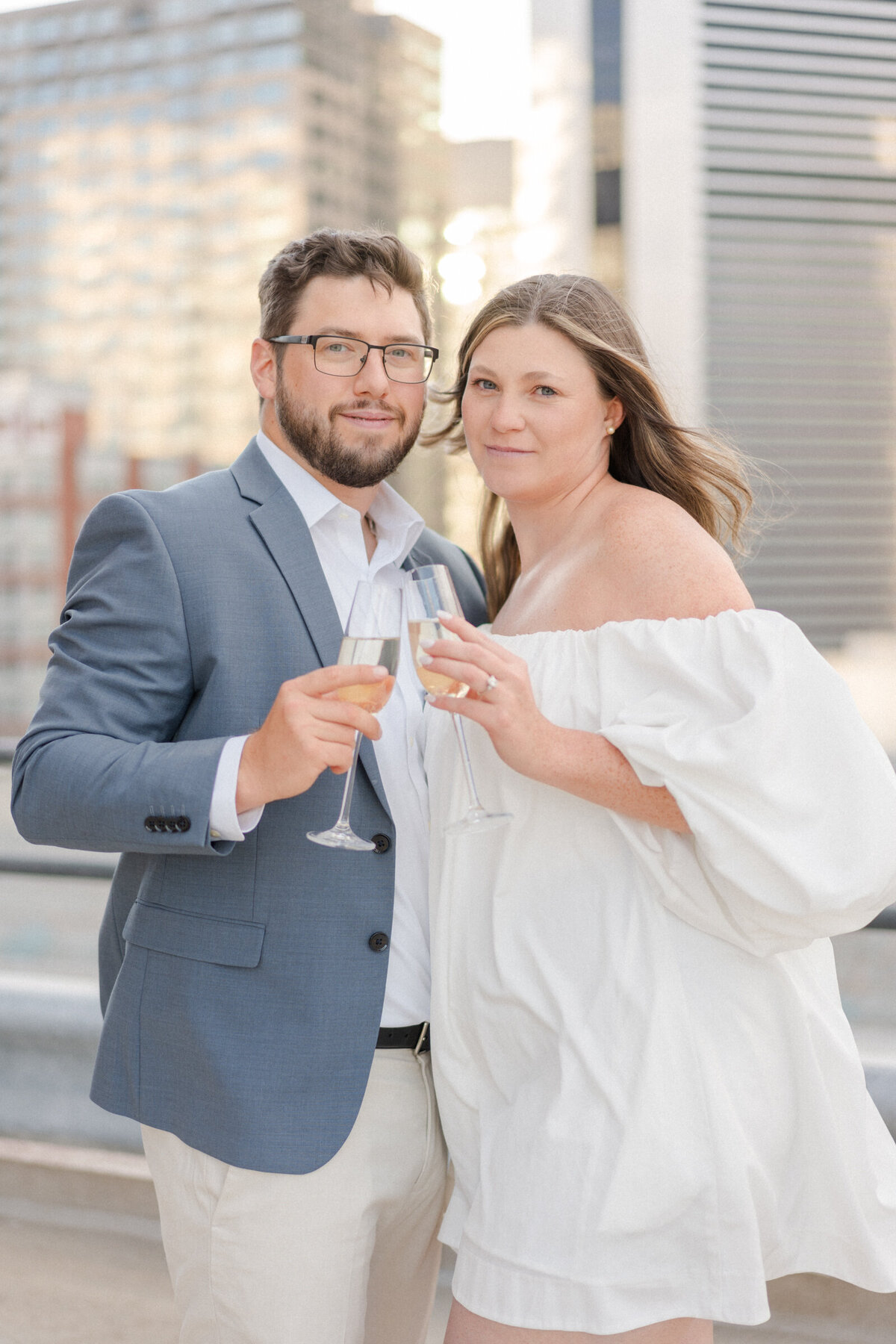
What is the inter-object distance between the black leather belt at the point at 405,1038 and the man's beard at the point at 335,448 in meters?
0.83

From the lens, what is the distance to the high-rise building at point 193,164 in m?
76.8

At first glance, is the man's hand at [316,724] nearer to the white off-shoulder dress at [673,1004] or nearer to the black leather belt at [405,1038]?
the white off-shoulder dress at [673,1004]

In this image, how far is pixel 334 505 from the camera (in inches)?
76.5

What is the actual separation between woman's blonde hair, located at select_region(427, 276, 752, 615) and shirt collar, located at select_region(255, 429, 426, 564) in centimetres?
24

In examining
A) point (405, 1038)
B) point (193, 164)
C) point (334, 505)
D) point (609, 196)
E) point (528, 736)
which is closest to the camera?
point (528, 736)

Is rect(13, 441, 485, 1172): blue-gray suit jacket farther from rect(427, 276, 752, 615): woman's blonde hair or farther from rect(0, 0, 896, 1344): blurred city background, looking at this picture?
rect(0, 0, 896, 1344): blurred city background

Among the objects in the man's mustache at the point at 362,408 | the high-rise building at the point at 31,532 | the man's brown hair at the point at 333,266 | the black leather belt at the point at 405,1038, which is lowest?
Result: the high-rise building at the point at 31,532

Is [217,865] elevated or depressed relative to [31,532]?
elevated

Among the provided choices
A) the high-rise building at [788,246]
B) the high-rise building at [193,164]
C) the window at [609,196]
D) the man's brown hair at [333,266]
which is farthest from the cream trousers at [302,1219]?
the high-rise building at [193,164]

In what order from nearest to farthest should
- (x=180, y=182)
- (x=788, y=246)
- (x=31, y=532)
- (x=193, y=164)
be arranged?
(x=788, y=246) < (x=31, y=532) < (x=193, y=164) < (x=180, y=182)

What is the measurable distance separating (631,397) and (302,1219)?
1250 millimetres

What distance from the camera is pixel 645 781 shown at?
4.94ft

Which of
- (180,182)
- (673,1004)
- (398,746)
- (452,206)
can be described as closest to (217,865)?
(398,746)

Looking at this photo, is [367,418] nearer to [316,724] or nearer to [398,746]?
[398,746]
